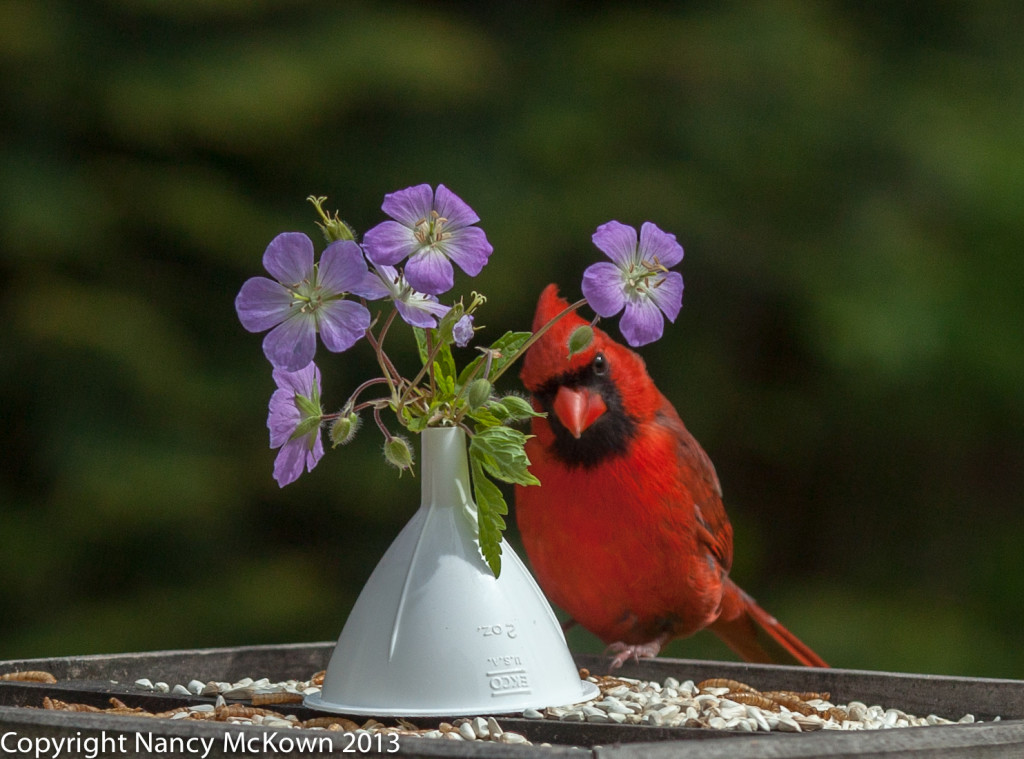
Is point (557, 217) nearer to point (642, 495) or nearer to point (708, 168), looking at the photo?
point (708, 168)

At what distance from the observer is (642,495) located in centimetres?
182

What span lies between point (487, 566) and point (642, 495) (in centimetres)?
56

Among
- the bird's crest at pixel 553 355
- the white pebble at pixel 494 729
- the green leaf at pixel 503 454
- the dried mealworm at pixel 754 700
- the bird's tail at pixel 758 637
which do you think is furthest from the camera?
the bird's tail at pixel 758 637

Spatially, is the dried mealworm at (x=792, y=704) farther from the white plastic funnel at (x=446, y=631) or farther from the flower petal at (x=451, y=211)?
the flower petal at (x=451, y=211)

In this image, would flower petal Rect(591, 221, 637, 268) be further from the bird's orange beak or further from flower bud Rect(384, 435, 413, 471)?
the bird's orange beak

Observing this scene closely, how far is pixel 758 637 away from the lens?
2.27 m

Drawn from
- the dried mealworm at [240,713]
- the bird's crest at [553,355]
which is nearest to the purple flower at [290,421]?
the dried mealworm at [240,713]

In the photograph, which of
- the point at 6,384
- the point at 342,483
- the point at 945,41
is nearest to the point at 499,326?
the point at 342,483

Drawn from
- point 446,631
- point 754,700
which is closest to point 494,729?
point 446,631

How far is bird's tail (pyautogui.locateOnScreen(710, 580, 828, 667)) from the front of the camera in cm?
218

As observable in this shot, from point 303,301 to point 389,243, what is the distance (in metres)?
0.10

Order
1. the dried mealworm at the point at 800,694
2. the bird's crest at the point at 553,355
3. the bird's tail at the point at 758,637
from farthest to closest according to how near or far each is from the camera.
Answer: the bird's tail at the point at 758,637, the bird's crest at the point at 553,355, the dried mealworm at the point at 800,694

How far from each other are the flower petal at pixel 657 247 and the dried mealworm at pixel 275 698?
0.57 metres

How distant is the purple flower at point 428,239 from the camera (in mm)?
1212
